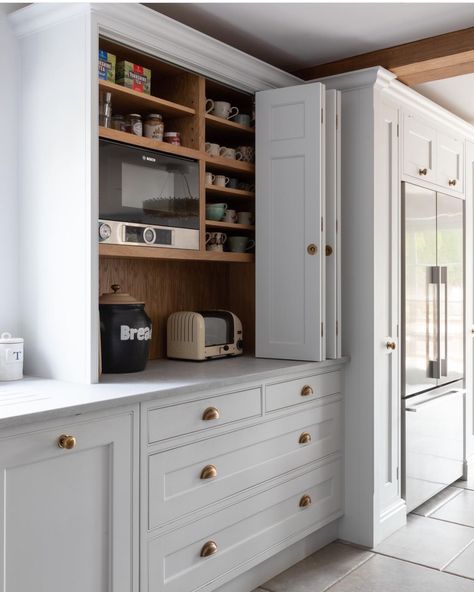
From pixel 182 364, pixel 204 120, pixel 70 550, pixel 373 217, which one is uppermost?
pixel 204 120

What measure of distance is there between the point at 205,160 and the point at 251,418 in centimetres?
112

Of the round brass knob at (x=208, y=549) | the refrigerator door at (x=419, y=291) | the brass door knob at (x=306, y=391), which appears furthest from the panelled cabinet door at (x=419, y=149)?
the round brass knob at (x=208, y=549)

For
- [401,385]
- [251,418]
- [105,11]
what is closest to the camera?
[105,11]

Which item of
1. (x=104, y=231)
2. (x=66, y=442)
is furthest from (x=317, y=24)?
(x=66, y=442)

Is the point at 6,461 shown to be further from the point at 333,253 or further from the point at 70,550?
the point at 333,253

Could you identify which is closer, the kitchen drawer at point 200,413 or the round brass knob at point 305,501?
the kitchen drawer at point 200,413

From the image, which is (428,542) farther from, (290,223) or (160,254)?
(160,254)

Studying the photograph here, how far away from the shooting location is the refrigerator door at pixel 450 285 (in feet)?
12.5

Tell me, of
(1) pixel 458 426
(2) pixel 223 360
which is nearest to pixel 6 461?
(2) pixel 223 360

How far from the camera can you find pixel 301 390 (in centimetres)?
289

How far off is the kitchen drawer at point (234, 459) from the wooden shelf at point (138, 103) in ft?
4.41

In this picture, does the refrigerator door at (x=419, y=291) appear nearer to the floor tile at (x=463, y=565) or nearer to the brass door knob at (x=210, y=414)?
the floor tile at (x=463, y=565)

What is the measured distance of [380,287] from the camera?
3182 mm

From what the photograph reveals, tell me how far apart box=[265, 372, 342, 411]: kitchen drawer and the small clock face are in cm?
89
